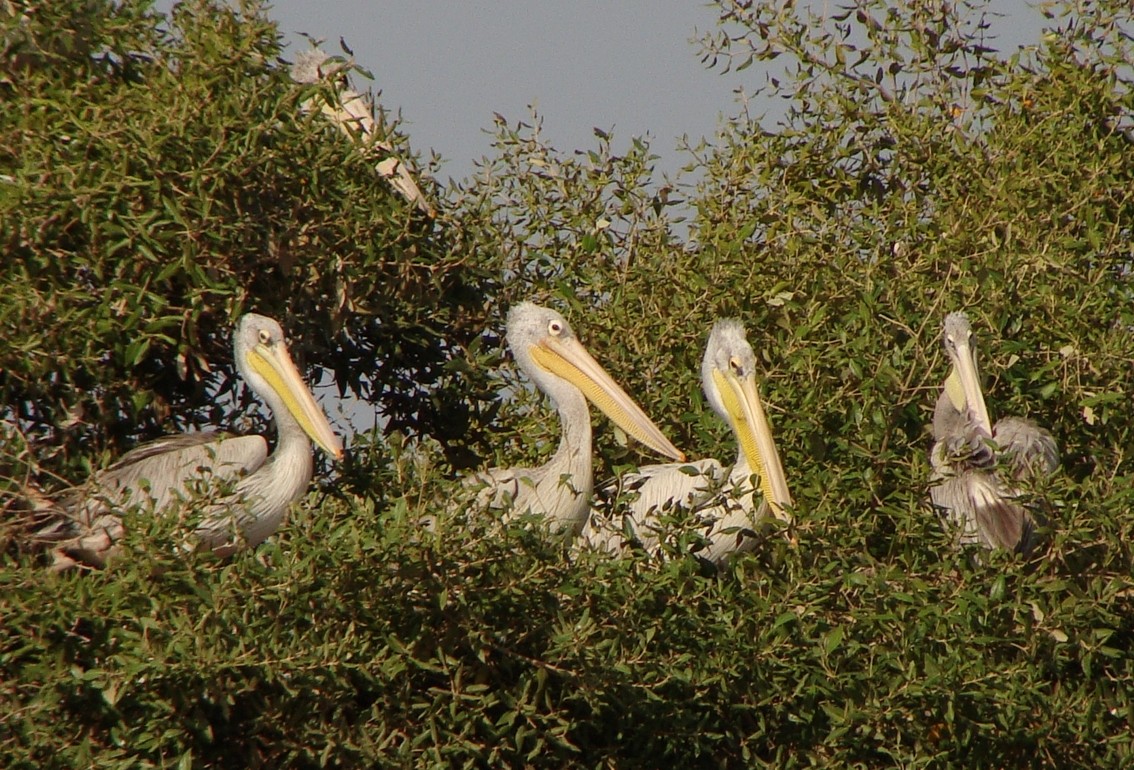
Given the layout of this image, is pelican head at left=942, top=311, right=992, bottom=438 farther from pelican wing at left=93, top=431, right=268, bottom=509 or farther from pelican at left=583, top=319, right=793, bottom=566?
pelican wing at left=93, top=431, right=268, bottom=509

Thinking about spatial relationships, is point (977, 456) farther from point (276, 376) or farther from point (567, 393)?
point (276, 376)

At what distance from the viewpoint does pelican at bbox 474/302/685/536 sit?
23.1 ft

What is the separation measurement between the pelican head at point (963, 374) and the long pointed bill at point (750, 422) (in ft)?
2.53

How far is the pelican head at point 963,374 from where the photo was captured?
6.67m

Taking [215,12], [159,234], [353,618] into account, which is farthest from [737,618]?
[215,12]

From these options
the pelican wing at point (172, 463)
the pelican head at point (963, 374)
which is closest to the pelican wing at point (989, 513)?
the pelican head at point (963, 374)

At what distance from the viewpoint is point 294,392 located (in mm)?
7145

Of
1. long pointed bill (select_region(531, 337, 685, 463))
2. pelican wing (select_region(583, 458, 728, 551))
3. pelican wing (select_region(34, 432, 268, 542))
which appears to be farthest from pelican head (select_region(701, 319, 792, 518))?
pelican wing (select_region(34, 432, 268, 542))

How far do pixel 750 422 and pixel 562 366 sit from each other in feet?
2.92

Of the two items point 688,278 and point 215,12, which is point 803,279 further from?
point 215,12

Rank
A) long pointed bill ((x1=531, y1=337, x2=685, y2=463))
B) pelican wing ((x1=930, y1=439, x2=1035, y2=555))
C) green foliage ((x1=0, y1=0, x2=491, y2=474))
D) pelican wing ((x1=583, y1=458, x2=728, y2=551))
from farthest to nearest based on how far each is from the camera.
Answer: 1. pelican wing ((x1=930, y1=439, x2=1035, y2=555))
2. long pointed bill ((x1=531, y1=337, x2=685, y2=463))
3. pelican wing ((x1=583, y1=458, x2=728, y2=551))
4. green foliage ((x1=0, y1=0, x2=491, y2=474))

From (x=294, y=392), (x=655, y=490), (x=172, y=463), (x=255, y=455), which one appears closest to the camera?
(x=172, y=463)

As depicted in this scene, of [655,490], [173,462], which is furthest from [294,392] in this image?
[655,490]

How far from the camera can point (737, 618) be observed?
18.2 feet
